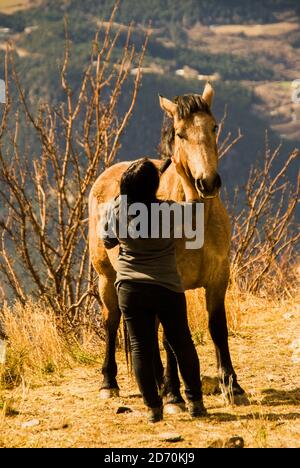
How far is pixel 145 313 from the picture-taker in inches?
170

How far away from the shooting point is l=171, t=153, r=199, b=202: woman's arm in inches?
183

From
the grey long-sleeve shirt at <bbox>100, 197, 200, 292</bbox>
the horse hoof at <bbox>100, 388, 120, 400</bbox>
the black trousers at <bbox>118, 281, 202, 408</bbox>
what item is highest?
the grey long-sleeve shirt at <bbox>100, 197, 200, 292</bbox>

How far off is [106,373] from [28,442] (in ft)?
4.67

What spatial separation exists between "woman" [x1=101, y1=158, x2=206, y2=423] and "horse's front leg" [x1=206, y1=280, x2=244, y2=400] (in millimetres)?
687

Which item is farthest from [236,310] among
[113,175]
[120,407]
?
[120,407]

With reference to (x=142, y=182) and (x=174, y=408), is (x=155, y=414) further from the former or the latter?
(x=142, y=182)

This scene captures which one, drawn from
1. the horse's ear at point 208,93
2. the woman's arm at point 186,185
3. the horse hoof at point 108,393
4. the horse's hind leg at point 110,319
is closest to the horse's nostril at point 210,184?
the woman's arm at point 186,185

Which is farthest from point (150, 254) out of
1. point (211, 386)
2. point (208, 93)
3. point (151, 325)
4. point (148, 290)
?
point (211, 386)

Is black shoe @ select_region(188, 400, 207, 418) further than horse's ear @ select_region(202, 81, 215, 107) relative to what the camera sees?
No

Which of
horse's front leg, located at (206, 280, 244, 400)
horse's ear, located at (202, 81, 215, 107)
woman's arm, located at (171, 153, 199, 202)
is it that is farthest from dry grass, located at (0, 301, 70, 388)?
horse's ear, located at (202, 81, 215, 107)

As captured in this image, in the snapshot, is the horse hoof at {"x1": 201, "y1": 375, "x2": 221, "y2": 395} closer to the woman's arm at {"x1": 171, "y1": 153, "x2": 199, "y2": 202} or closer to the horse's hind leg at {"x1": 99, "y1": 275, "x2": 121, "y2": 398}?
the horse's hind leg at {"x1": 99, "y1": 275, "x2": 121, "y2": 398}

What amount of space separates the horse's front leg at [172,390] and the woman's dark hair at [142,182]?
117 centimetres

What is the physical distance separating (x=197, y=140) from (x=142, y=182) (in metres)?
0.42

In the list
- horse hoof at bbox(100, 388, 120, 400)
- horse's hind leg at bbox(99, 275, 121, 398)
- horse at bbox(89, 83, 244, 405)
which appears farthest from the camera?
horse's hind leg at bbox(99, 275, 121, 398)
